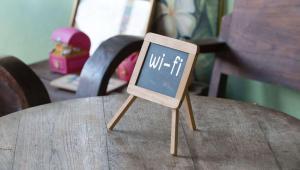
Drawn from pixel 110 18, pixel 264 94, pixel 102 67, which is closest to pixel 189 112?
pixel 102 67

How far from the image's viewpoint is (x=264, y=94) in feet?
5.64

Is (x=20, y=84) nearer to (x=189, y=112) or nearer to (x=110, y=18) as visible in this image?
(x=189, y=112)

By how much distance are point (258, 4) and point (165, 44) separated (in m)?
0.68

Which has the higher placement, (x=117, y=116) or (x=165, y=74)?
(x=165, y=74)

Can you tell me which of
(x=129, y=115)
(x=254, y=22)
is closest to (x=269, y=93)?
(x=254, y=22)

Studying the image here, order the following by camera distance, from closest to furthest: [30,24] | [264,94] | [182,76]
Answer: [182,76]
[264,94]
[30,24]

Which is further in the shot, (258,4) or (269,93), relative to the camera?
(269,93)

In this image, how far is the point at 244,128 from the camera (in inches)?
42.4

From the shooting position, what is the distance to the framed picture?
6.19ft

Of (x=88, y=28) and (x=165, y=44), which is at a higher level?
(x=165, y=44)

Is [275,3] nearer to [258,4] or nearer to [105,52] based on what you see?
[258,4]

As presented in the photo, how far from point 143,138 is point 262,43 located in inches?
28.0

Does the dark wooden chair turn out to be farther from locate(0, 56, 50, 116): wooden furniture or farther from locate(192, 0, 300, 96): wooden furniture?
locate(192, 0, 300, 96): wooden furniture

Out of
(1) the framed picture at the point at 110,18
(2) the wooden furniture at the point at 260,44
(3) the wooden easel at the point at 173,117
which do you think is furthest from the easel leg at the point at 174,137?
(1) the framed picture at the point at 110,18
